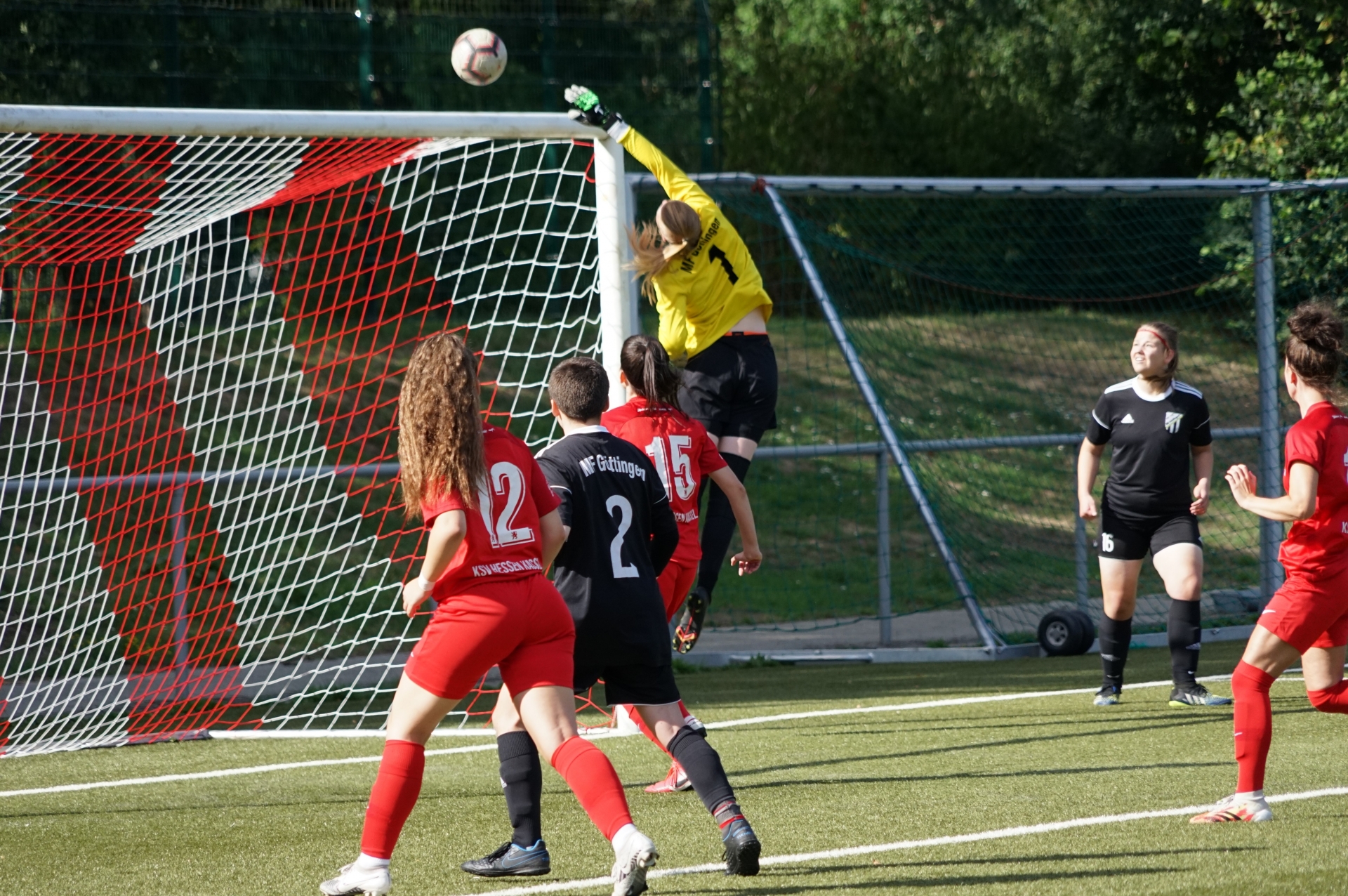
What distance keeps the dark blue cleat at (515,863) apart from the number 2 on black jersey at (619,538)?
833 millimetres

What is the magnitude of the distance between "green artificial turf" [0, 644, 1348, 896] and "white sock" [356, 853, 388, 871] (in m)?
0.44

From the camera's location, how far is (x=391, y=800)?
379 cm

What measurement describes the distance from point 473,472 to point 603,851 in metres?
1.46

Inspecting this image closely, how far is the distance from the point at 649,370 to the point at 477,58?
2.02 m

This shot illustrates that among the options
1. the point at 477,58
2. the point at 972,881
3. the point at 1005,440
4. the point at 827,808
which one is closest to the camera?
the point at 972,881

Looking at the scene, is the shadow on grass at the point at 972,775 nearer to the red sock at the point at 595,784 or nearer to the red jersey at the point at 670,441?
the red jersey at the point at 670,441

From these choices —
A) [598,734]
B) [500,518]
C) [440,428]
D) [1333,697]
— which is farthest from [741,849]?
[598,734]

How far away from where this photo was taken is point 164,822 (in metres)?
5.29

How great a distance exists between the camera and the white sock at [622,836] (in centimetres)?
366

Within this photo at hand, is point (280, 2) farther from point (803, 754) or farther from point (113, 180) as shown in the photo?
point (803, 754)

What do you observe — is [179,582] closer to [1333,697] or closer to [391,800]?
[391,800]

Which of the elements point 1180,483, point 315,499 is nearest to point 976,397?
point 315,499

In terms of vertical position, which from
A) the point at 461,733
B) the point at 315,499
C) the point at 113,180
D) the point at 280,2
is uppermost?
the point at 280,2

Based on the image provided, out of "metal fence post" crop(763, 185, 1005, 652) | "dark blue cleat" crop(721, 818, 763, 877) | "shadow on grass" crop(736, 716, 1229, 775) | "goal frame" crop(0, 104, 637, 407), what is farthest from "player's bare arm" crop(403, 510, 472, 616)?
"metal fence post" crop(763, 185, 1005, 652)
